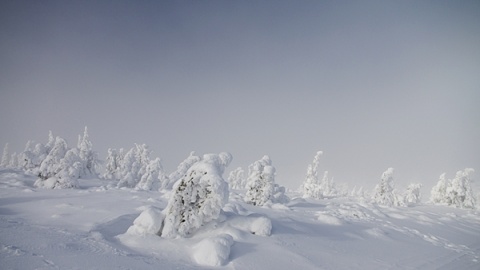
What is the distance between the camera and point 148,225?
30.9ft

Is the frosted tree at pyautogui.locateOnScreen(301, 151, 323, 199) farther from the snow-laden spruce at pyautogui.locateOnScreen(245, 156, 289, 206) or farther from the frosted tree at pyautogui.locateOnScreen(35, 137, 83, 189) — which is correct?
the frosted tree at pyautogui.locateOnScreen(35, 137, 83, 189)

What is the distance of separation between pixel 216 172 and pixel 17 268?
6.13 meters

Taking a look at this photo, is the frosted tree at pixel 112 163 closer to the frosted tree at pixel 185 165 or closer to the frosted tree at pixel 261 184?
the frosted tree at pixel 185 165

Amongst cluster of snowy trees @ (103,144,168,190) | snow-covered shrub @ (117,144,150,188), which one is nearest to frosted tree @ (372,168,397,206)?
cluster of snowy trees @ (103,144,168,190)

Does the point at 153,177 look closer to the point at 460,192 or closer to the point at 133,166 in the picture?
the point at 133,166

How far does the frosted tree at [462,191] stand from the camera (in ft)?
161

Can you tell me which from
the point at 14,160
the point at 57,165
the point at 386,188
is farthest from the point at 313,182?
the point at 14,160

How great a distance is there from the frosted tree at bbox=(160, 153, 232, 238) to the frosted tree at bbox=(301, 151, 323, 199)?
46.2 meters

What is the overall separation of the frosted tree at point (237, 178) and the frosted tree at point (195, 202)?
74.1m

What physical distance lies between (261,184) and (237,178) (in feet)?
193

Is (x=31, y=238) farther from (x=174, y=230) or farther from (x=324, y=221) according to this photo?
(x=324, y=221)

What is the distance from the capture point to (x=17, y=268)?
585cm

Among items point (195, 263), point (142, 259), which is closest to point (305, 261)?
point (195, 263)

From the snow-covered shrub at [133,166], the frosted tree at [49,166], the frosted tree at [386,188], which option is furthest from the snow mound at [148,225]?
the frosted tree at [386,188]
